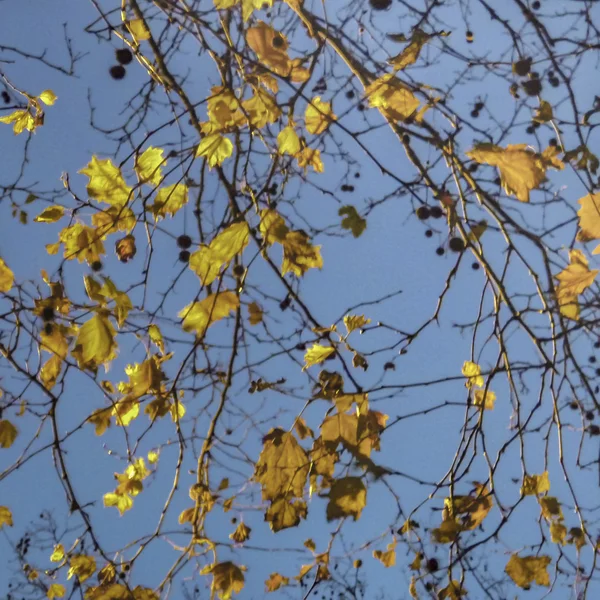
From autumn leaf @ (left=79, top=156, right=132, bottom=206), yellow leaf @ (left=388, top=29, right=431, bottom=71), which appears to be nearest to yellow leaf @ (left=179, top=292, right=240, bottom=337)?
autumn leaf @ (left=79, top=156, right=132, bottom=206)

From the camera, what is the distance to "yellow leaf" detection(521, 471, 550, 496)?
184cm

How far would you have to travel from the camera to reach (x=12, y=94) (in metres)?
2.11

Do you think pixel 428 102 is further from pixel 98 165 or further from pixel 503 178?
pixel 98 165

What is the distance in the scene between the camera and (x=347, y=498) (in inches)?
63.1

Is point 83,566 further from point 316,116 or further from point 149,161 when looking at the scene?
point 316,116

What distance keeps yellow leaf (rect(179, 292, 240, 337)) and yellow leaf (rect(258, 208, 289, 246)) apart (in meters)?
0.20

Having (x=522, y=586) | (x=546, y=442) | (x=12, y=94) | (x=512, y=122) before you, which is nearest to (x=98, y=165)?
(x=12, y=94)

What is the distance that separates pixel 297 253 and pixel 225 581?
1.11 m

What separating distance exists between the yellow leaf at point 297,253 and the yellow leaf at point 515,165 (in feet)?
1.72

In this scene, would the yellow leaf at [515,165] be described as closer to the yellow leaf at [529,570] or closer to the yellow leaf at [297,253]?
the yellow leaf at [297,253]

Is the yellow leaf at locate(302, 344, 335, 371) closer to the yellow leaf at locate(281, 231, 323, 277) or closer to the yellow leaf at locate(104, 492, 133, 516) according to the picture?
the yellow leaf at locate(281, 231, 323, 277)

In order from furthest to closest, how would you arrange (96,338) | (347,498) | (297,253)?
1. (297,253)
2. (96,338)
3. (347,498)

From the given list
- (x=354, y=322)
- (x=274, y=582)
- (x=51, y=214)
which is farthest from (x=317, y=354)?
(x=274, y=582)

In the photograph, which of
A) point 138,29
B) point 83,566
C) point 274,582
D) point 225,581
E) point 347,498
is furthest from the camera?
point 274,582
